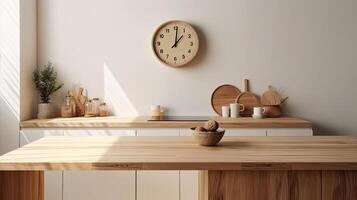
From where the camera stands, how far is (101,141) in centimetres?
207

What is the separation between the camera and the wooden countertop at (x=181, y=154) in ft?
5.04

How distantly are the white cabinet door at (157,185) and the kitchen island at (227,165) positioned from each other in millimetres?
1121

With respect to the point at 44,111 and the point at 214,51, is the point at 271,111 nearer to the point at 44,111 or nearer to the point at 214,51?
the point at 214,51

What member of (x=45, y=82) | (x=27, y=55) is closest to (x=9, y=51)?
(x=27, y=55)

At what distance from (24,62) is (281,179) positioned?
2605mm

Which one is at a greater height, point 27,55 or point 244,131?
point 27,55

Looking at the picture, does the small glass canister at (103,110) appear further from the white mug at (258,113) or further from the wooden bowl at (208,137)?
the wooden bowl at (208,137)

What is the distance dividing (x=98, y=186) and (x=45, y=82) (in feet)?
3.93

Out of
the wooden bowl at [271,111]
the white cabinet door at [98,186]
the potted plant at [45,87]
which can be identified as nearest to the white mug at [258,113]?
the wooden bowl at [271,111]

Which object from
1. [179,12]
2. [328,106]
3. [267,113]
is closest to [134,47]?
[179,12]

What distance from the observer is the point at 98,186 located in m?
2.99

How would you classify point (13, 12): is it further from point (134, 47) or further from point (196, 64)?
point (196, 64)

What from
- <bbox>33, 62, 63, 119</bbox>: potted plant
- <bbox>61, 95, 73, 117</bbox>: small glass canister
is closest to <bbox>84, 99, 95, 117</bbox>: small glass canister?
<bbox>61, 95, 73, 117</bbox>: small glass canister

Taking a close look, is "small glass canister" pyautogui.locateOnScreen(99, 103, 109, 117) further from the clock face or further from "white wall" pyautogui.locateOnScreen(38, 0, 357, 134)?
the clock face
